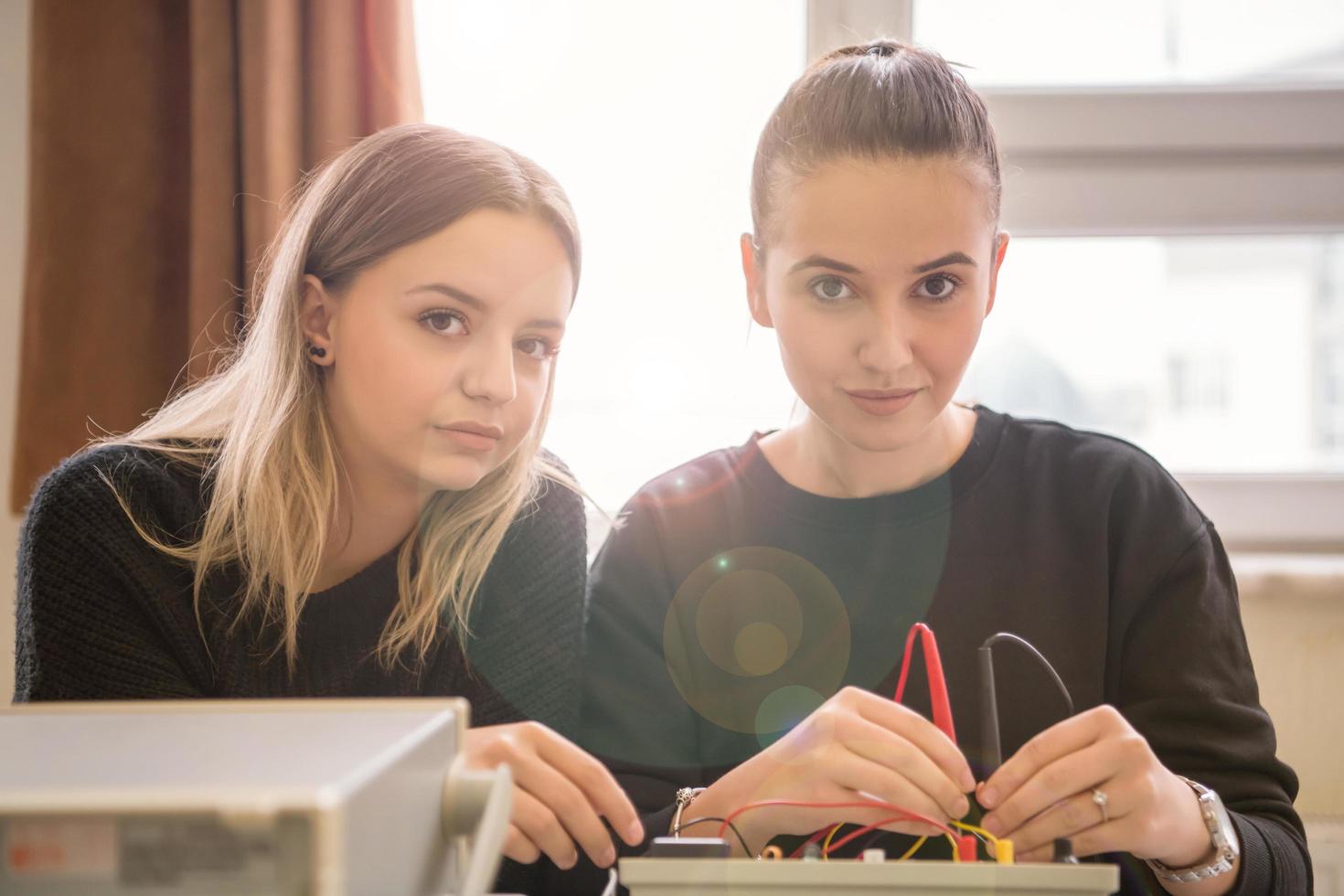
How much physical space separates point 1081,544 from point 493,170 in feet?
2.27

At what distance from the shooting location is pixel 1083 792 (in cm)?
67

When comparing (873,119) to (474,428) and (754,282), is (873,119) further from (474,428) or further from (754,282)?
(474,428)

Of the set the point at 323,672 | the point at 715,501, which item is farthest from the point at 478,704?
the point at 715,501

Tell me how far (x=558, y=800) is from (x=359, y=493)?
0.56 meters

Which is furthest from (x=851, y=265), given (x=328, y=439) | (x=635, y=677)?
(x=328, y=439)

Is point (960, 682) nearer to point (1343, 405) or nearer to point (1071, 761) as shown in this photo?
point (1071, 761)

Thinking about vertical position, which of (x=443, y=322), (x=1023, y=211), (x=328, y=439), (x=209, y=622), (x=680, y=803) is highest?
(x=1023, y=211)

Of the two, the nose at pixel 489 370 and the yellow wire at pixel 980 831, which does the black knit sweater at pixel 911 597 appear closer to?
the nose at pixel 489 370

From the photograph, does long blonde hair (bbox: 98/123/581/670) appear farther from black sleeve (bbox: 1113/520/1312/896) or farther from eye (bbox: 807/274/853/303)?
black sleeve (bbox: 1113/520/1312/896)

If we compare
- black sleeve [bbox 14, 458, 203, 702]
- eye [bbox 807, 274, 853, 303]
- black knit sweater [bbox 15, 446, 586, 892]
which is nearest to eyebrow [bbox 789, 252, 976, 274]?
eye [bbox 807, 274, 853, 303]

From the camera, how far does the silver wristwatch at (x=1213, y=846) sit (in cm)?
75

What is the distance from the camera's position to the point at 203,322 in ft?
4.85

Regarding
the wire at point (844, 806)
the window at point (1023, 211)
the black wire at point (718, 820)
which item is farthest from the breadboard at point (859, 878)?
the window at point (1023, 211)

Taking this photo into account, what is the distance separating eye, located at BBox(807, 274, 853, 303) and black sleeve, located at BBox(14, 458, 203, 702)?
A: 67 centimetres
